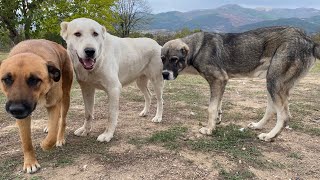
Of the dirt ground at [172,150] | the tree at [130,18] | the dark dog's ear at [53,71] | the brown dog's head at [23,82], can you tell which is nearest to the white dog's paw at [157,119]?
the dirt ground at [172,150]

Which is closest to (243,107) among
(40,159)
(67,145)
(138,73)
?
(138,73)

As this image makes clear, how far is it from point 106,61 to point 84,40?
566mm

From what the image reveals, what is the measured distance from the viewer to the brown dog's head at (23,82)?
3369 mm

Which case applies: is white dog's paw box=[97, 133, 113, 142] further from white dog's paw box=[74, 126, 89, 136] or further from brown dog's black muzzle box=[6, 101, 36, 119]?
brown dog's black muzzle box=[6, 101, 36, 119]

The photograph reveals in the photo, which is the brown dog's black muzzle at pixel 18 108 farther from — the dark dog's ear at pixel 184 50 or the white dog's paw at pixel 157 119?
the white dog's paw at pixel 157 119

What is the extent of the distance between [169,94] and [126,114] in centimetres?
259

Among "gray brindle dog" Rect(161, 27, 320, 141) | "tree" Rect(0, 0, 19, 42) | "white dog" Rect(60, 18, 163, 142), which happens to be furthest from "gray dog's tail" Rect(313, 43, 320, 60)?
"tree" Rect(0, 0, 19, 42)

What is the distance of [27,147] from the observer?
412 centimetres

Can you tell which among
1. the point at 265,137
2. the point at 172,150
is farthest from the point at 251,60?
the point at 172,150

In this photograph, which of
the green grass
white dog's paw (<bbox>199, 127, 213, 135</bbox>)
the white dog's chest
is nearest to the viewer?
the green grass

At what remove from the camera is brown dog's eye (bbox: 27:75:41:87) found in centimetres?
352

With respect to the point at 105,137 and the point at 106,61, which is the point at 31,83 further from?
the point at 105,137

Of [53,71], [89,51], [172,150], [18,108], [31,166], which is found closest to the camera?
[18,108]

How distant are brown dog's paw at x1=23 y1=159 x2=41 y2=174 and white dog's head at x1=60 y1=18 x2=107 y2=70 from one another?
4.55ft
